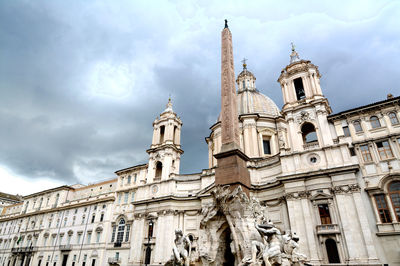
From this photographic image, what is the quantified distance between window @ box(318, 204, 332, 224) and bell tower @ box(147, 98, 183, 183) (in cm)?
1926

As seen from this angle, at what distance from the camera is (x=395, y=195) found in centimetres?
2102

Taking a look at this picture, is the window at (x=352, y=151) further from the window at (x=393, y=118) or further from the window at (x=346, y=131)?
the window at (x=393, y=118)

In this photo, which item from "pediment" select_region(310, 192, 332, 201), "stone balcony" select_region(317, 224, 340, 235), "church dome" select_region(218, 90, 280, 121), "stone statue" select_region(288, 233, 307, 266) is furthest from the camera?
"church dome" select_region(218, 90, 280, 121)

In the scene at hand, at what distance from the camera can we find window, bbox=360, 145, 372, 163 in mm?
22875

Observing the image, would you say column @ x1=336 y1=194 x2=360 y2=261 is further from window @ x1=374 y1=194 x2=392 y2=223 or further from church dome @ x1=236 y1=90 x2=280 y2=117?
church dome @ x1=236 y1=90 x2=280 y2=117

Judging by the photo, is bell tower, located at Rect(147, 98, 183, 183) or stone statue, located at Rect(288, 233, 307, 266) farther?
bell tower, located at Rect(147, 98, 183, 183)

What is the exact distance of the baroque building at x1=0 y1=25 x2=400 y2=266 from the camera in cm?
2089

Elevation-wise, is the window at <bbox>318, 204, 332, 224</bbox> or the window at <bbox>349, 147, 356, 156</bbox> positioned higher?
the window at <bbox>349, 147, 356, 156</bbox>

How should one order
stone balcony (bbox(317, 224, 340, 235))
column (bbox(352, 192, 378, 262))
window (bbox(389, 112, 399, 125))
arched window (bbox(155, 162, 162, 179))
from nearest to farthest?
column (bbox(352, 192, 378, 262)) < stone balcony (bbox(317, 224, 340, 235)) < window (bbox(389, 112, 399, 125)) < arched window (bbox(155, 162, 162, 179))

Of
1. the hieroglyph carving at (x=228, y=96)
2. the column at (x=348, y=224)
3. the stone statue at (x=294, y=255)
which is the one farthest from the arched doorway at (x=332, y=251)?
the hieroglyph carving at (x=228, y=96)

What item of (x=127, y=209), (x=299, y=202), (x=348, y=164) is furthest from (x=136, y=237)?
(x=348, y=164)

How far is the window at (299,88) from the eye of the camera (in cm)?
3154

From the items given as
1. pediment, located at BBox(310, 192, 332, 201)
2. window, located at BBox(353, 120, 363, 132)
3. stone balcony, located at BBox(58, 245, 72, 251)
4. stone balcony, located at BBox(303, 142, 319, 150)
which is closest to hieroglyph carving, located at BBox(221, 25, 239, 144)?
pediment, located at BBox(310, 192, 332, 201)

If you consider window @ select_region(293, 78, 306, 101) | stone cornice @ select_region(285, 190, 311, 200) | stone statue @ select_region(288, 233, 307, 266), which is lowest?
stone statue @ select_region(288, 233, 307, 266)
